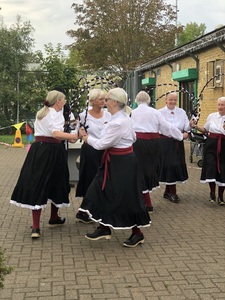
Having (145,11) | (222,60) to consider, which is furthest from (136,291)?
(145,11)

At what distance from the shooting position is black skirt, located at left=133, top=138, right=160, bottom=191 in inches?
280

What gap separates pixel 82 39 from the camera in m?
40.2

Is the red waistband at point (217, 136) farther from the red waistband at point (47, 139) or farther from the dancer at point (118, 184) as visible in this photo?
the red waistband at point (47, 139)

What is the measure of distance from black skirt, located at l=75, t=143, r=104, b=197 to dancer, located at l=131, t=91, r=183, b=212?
0.75m

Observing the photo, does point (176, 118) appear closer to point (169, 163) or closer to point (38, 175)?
point (169, 163)

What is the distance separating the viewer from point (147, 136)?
713 cm

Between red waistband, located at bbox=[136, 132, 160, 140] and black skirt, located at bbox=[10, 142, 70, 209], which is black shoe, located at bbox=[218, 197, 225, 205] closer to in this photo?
red waistband, located at bbox=[136, 132, 160, 140]

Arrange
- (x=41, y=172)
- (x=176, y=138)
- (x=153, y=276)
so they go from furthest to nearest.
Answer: (x=176, y=138), (x=41, y=172), (x=153, y=276)

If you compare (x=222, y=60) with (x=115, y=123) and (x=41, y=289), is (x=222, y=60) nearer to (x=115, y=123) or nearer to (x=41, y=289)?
(x=115, y=123)

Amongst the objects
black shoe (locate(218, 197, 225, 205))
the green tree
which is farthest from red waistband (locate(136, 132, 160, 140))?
the green tree

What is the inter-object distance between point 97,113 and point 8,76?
754 inches

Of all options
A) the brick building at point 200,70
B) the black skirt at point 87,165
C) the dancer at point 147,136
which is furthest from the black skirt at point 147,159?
the brick building at point 200,70

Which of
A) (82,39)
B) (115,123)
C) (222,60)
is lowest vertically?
(115,123)

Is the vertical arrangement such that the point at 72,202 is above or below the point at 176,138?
below
